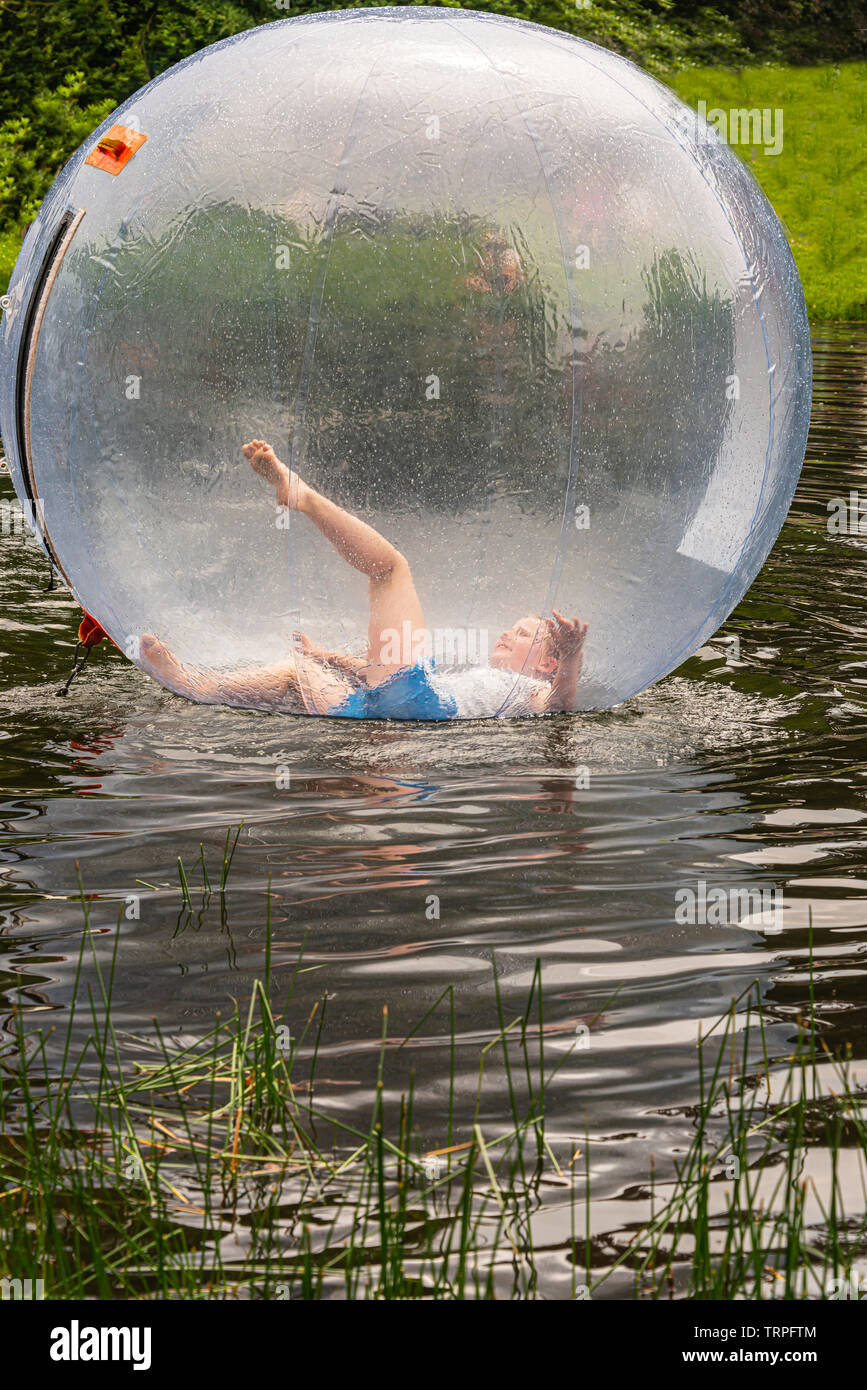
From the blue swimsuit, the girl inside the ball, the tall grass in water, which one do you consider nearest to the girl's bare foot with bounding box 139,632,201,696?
the girl inside the ball

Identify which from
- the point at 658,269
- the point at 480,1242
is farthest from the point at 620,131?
the point at 480,1242

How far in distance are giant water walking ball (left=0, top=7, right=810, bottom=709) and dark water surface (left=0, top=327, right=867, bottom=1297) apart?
0.52 metres

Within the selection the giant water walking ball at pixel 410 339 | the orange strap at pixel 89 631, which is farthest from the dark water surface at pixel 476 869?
the giant water walking ball at pixel 410 339

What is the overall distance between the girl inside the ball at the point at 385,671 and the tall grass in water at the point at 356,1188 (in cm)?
221

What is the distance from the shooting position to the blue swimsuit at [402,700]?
543cm

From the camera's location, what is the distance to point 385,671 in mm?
5434

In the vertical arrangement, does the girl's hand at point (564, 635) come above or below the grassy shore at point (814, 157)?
below

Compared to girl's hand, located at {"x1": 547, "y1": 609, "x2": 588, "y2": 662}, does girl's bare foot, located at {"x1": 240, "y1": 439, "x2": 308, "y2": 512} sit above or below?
above

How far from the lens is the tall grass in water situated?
2434 millimetres

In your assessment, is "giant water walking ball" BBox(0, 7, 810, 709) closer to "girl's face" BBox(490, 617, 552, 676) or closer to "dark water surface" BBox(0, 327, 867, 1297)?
"girl's face" BBox(490, 617, 552, 676)

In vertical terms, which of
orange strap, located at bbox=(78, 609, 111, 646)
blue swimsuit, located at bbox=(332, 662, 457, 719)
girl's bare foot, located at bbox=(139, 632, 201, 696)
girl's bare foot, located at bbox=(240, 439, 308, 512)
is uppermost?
girl's bare foot, located at bbox=(240, 439, 308, 512)

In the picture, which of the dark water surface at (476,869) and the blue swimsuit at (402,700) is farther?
the blue swimsuit at (402,700)

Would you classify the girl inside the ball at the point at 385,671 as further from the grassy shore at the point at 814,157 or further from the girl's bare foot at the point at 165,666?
the grassy shore at the point at 814,157
